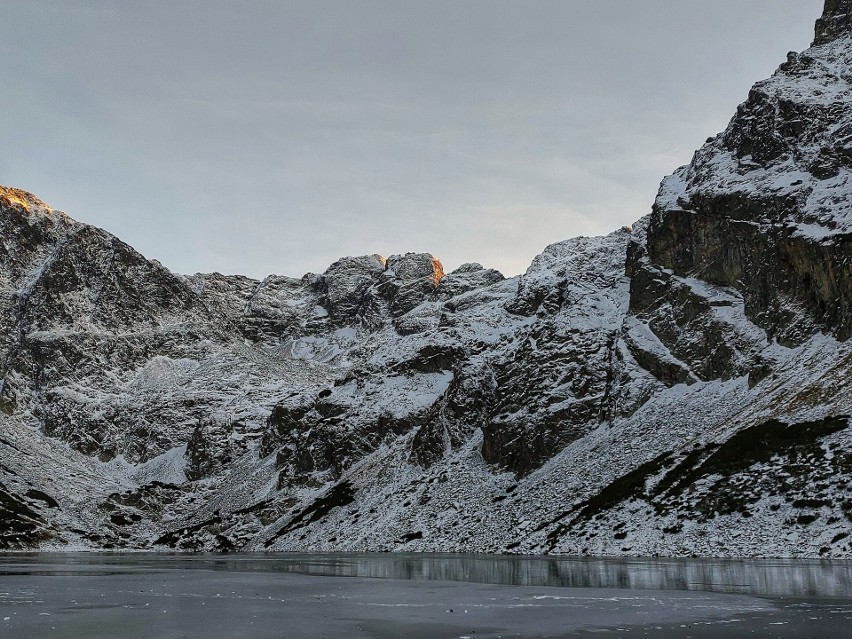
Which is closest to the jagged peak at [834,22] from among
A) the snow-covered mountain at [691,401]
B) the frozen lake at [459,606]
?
the snow-covered mountain at [691,401]

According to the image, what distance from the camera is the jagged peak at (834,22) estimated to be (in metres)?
189

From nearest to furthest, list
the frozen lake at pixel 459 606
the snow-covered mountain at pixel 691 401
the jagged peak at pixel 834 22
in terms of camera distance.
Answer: the frozen lake at pixel 459 606 < the snow-covered mountain at pixel 691 401 < the jagged peak at pixel 834 22

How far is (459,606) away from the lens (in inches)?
1494

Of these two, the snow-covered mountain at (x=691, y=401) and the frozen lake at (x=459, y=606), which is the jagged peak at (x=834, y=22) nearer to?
the snow-covered mountain at (x=691, y=401)

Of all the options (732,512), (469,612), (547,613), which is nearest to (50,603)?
(469,612)

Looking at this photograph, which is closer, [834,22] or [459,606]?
[459,606]

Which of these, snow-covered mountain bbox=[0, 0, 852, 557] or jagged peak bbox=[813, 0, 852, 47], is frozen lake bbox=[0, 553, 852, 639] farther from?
jagged peak bbox=[813, 0, 852, 47]

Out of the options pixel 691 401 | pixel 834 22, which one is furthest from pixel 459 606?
pixel 834 22

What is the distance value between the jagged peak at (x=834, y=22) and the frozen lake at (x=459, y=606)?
16989 centimetres

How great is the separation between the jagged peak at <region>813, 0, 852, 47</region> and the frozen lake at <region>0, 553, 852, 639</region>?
169888 mm

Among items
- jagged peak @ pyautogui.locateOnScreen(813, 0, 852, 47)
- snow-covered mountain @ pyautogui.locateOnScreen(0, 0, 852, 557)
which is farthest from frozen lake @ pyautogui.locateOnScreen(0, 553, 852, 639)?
jagged peak @ pyautogui.locateOnScreen(813, 0, 852, 47)

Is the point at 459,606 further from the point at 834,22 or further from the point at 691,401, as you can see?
the point at 834,22

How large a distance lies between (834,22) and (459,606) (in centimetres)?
20179

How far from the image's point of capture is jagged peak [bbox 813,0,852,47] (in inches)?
7456
